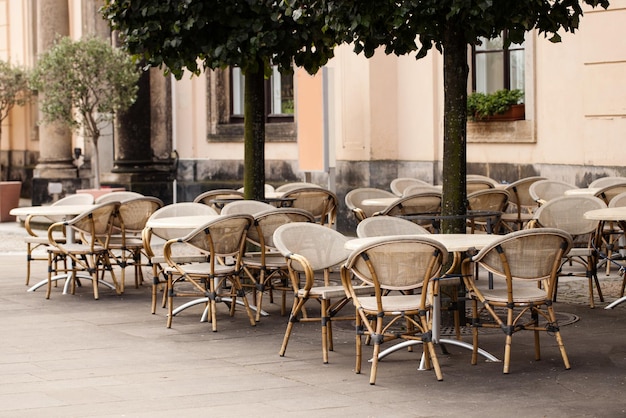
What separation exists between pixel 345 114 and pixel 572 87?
383 centimetres

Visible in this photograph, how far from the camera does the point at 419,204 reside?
11.8 metres

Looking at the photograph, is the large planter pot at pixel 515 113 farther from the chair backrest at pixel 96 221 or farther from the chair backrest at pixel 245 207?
the chair backrest at pixel 96 221

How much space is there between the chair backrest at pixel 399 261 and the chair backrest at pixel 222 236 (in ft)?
7.21

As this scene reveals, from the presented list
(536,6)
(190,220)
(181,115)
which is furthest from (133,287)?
(181,115)

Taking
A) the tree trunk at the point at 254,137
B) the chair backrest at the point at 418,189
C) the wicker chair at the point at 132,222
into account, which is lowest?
the wicker chair at the point at 132,222

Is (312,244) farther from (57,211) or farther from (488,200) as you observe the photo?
(57,211)

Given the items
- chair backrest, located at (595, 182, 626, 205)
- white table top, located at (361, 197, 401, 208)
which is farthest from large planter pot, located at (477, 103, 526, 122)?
chair backrest, located at (595, 182, 626, 205)

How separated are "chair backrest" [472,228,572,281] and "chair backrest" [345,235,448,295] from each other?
38 cm

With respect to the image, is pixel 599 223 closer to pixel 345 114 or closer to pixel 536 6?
pixel 536 6

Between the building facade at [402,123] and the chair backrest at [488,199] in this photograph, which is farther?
the building facade at [402,123]

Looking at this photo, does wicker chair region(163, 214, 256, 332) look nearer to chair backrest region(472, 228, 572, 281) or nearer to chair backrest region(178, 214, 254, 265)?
chair backrest region(178, 214, 254, 265)

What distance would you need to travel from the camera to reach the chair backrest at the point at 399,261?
7.45 metres

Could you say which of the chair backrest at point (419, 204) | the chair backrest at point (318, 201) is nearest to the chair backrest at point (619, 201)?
the chair backrest at point (419, 204)

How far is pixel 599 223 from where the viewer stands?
1059 centimetres
